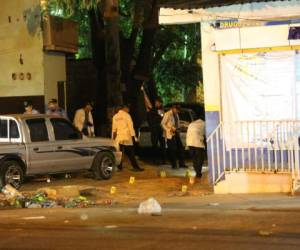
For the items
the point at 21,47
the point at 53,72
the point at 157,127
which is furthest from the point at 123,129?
the point at 21,47

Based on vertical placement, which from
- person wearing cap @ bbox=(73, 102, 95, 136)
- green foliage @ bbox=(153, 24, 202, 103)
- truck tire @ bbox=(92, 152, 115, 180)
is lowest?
truck tire @ bbox=(92, 152, 115, 180)

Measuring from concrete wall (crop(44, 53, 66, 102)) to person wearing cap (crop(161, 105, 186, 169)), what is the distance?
398cm

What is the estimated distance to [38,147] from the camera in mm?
15398

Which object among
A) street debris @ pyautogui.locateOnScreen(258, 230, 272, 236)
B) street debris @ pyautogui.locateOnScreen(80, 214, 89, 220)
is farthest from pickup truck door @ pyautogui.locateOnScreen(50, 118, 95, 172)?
street debris @ pyautogui.locateOnScreen(258, 230, 272, 236)

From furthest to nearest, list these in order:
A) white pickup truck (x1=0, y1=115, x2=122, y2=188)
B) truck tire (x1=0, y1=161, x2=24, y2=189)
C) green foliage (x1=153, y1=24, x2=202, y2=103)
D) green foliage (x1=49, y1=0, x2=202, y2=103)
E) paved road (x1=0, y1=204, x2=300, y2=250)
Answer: green foliage (x1=153, y1=24, x2=202, y2=103) < green foliage (x1=49, y1=0, x2=202, y2=103) < white pickup truck (x1=0, y1=115, x2=122, y2=188) < truck tire (x1=0, y1=161, x2=24, y2=189) < paved road (x1=0, y1=204, x2=300, y2=250)

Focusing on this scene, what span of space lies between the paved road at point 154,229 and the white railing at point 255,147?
71.5 inches

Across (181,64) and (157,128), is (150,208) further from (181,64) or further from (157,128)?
(181,64)

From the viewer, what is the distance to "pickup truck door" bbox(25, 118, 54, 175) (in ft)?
50.1

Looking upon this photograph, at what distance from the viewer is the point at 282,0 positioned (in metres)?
12.7

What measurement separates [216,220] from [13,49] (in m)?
12.5

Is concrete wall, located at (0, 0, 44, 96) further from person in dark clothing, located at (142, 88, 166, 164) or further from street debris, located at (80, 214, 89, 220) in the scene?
street debris, located at (80, 214, 89, 220)

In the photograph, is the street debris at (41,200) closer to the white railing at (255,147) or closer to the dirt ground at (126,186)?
the dirt ground at (126,186)

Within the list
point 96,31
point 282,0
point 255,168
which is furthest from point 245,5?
point 96,31

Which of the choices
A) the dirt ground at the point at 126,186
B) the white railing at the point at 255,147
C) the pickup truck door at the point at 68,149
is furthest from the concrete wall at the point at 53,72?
the white railing at the point at 255,147
